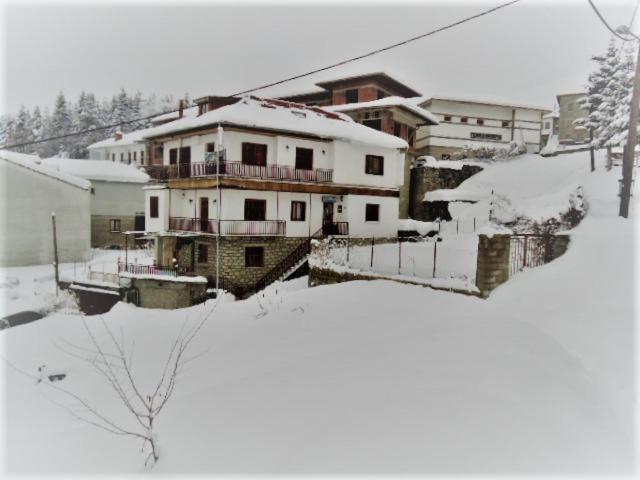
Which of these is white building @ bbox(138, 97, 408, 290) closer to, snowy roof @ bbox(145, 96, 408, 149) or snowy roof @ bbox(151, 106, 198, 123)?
snowy roof @ bbox(145, 96, 408, 149)

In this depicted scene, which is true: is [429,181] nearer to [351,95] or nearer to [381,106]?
[381,106]

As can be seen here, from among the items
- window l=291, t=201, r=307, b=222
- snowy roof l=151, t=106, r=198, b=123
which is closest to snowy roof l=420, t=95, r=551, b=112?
window l=291, t=201, r=307, b=222

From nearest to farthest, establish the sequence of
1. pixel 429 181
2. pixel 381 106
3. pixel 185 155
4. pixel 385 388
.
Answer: pixel 385 388, pixel 185 155, pixel 381 106, pixel 429 181

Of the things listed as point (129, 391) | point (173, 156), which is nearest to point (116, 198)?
point (173, 156)

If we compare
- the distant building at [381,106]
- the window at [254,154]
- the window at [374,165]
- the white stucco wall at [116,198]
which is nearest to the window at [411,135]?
the distant building at [381,106]

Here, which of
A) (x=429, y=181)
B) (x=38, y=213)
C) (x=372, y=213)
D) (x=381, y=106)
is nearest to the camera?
(x=372, y=213)

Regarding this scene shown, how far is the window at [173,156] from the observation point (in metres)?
25.8

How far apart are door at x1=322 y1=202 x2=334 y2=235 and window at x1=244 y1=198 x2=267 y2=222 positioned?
4.27 meters

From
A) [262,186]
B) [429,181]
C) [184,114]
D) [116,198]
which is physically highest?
[184,114]

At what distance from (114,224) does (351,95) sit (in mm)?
25828

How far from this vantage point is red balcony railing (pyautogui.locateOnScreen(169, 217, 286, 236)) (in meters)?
22.1

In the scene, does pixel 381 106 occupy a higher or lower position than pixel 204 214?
higher

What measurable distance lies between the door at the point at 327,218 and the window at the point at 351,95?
14033 millimetres

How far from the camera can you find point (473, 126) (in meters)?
37.9
